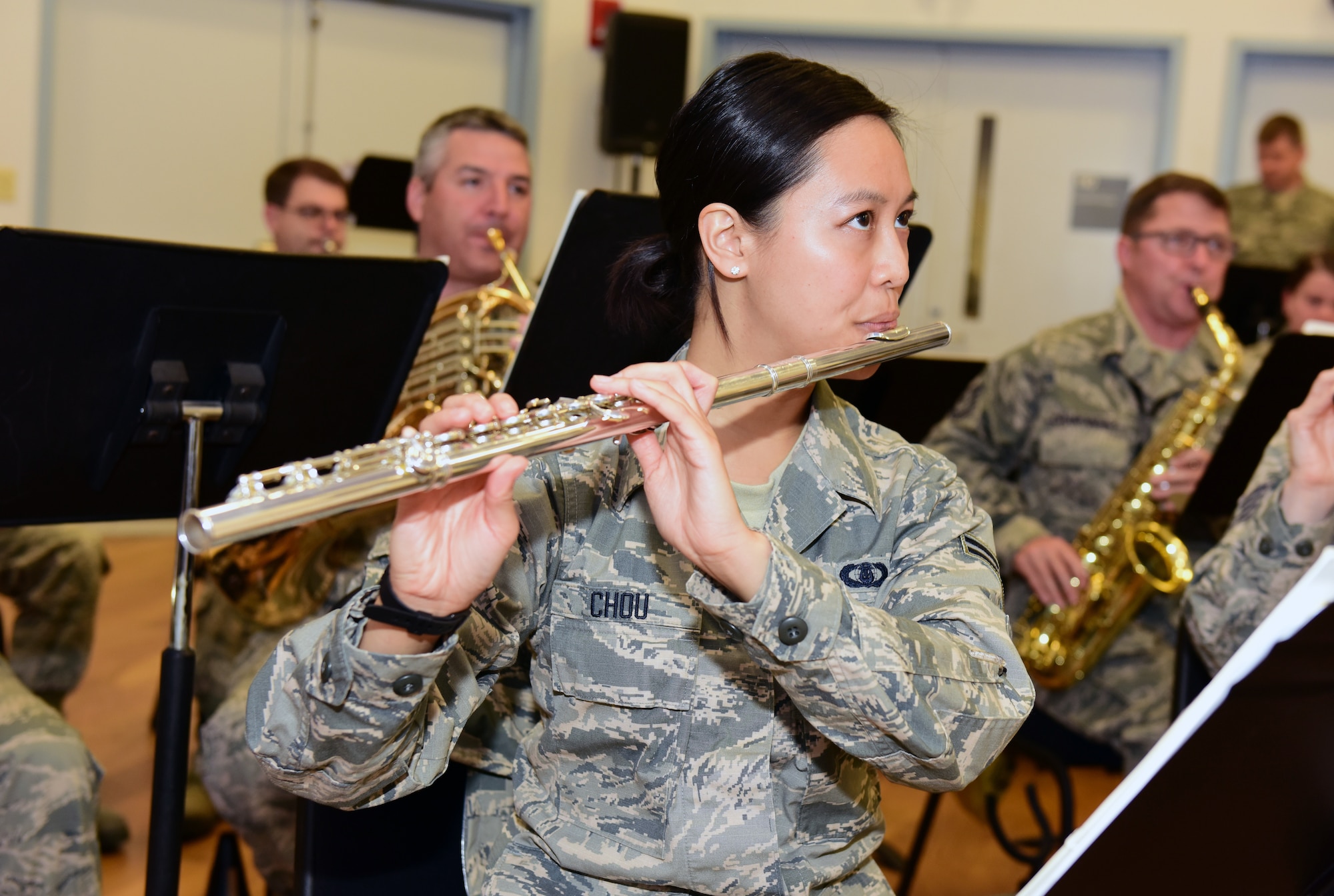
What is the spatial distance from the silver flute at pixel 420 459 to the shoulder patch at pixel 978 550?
23 cm

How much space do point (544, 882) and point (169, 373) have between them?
0.73 meters

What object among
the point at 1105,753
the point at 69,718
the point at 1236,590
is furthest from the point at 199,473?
the point at 69,718

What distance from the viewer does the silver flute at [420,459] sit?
0.92 m

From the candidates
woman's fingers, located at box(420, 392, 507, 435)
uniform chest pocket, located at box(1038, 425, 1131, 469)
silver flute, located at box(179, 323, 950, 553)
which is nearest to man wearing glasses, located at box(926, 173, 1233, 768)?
uniform chest pocket, located at box(1038, 425, 1131, 469)

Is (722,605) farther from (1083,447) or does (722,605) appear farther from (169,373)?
(1083,447)

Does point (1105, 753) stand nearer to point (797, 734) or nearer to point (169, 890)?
point (797, 734)

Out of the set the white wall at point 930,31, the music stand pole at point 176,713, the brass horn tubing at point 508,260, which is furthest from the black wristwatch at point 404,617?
the white wall at point 930,31

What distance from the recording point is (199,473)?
1.54 m

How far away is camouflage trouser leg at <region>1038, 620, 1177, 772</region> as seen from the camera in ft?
8.72

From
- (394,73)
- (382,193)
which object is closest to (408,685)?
(382,193)

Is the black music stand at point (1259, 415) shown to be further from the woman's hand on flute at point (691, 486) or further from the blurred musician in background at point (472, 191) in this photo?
the blurred musician in background at point (472, 191)

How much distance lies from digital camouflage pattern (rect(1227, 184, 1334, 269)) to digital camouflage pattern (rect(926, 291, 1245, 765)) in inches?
108

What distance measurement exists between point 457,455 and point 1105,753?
6.53 feet

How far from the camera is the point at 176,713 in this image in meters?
1.52
